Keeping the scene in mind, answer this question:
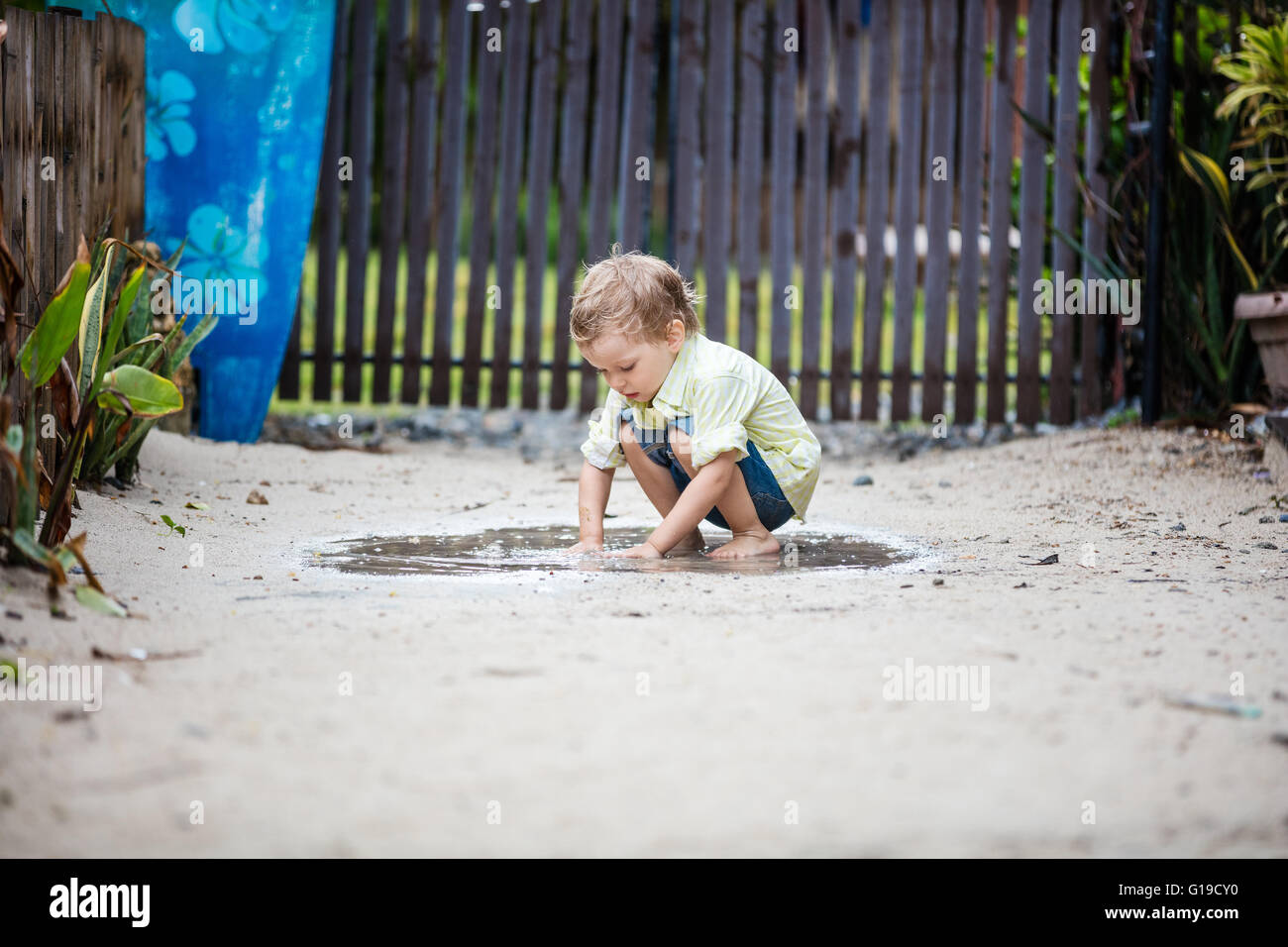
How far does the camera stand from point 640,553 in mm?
3256

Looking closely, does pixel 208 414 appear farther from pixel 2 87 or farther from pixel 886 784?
pixel 886 784

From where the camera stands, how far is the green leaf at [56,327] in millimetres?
2408

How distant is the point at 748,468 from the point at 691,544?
296 millimetres

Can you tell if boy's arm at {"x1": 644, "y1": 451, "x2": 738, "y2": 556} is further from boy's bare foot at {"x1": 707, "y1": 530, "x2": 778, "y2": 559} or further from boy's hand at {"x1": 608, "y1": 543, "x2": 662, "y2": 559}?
boy's bare foot at {"x1": 707, "y1": 530, "x2": 778, "y2": 559}

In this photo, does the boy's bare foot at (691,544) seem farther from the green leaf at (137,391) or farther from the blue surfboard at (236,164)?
the blue surfboard at (236,164)

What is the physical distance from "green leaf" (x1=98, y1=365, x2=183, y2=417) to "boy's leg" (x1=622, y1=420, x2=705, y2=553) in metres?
1.36

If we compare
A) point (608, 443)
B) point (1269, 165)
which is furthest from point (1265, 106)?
point (608, 443)

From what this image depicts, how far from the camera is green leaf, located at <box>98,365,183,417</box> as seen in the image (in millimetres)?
2480

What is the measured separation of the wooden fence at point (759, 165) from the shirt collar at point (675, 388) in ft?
8.65

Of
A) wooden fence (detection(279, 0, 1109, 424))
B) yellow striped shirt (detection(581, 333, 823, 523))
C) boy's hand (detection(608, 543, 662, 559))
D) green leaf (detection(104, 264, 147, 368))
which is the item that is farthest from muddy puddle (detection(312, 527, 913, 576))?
wooden fence (detection(279, 0, 1109, 424))

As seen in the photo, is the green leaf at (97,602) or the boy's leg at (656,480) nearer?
the green leaf at (97,602)

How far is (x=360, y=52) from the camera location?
604cm

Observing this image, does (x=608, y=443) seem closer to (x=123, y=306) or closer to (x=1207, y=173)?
(x=123, y=306)

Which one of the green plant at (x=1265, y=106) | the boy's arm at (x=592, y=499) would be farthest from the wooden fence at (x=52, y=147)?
the green plant at (x=1265, y=106)
